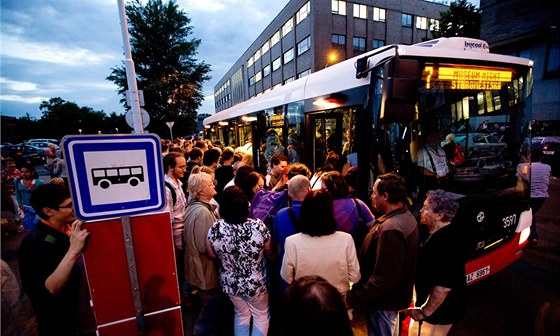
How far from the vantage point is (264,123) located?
774cm

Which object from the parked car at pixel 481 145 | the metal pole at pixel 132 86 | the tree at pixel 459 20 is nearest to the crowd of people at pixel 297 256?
the parked car at pixel 481 145

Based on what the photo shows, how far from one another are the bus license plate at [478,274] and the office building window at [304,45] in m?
25.8

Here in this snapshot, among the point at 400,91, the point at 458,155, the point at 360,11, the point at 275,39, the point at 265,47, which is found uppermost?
the point at 360,11

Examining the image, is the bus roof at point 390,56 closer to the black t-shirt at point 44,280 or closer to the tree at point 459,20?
the black t-shirt at point 44,280

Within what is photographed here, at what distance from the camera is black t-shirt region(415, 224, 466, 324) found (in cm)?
217

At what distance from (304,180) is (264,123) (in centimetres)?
511

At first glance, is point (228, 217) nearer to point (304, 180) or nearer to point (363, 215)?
point (304, 180)

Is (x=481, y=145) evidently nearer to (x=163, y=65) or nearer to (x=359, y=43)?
(x=359, y=43)

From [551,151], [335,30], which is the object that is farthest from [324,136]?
[335,30]

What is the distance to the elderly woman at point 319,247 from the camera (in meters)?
2.29

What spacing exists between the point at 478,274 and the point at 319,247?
2543 millimetres

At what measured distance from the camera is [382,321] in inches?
97.8

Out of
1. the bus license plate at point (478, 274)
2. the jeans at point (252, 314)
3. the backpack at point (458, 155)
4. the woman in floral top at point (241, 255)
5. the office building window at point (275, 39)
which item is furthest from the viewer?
the office building window at point (275, 39)

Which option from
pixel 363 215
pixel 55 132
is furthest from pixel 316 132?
pixel 55 132
